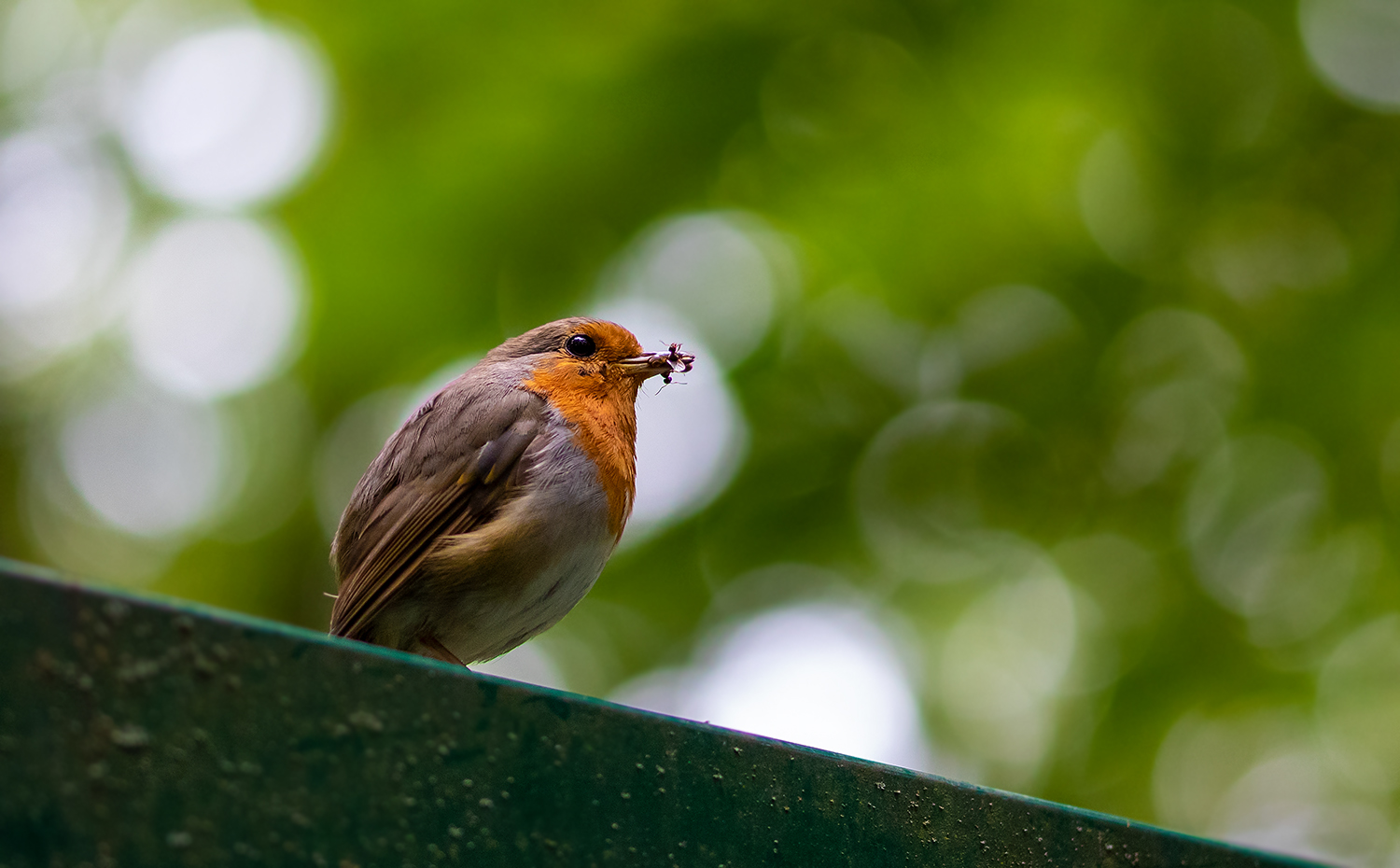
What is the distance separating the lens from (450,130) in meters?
5.02

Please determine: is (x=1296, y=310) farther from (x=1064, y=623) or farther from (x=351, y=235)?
(x=351, y=235)

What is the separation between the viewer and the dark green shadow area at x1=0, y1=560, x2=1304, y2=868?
4.72 ft

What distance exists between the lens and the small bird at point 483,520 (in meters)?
3.11

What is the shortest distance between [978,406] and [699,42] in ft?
6.74

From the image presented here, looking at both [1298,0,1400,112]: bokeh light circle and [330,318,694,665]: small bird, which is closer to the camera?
[330,318,694,665]: small bird

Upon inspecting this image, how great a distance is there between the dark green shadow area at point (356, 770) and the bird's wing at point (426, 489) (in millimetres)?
1336

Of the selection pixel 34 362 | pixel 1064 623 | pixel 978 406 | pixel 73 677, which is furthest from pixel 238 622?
pixel 34 362

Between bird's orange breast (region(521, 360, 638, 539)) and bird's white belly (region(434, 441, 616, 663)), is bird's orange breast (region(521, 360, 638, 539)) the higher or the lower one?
the higher one

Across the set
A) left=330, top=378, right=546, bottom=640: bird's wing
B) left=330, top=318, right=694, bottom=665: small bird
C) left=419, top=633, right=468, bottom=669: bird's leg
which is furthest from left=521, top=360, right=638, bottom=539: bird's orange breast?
left=419, top=633, right=468, bottom=669: bird's leg

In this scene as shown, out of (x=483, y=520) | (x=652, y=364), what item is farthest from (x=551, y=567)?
(x=652, y=364)

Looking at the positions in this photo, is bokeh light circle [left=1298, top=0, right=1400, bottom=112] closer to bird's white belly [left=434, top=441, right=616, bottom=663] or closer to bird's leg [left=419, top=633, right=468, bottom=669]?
bird's white belly [left=434, top=441, right=616, bottom=663]

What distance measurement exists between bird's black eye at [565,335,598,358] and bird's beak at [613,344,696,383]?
9 centimetres

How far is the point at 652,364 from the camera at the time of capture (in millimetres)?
3803

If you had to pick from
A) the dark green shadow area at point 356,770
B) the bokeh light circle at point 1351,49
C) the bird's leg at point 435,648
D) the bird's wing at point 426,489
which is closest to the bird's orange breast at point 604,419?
the bird's wing at point 426,489
